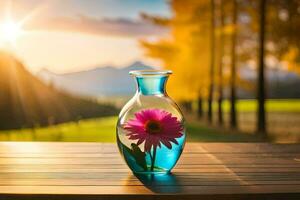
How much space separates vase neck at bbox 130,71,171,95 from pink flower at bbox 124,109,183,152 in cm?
6

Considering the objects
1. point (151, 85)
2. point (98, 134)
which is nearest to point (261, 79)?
point (98, 134)

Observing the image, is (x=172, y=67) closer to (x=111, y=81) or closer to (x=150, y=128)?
(x=111, y=81)

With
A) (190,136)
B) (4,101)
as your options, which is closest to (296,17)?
(190,136)

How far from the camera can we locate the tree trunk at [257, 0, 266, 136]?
7.06 metres

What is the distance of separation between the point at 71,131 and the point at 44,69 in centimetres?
173

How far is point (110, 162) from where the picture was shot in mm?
1972

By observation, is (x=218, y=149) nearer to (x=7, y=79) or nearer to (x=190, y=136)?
(x=190, y=136)

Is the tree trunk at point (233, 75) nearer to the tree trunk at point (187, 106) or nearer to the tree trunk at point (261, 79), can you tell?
the tree trunk at point (261, 79)

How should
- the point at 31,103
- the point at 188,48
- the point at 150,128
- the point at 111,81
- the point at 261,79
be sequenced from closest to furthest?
the point at 150,128 → the point at 261,79 → the point at 31,103 → the point at 188,48 → the point at 111,81

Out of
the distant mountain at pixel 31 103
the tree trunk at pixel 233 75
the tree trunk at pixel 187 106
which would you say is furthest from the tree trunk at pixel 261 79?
the tree trunk at pixel 187 106

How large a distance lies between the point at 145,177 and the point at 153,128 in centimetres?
15

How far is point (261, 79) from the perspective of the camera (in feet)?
23.7

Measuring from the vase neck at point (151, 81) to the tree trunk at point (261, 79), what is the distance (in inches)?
218

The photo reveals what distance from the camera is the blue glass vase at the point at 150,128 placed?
5.49 ft
